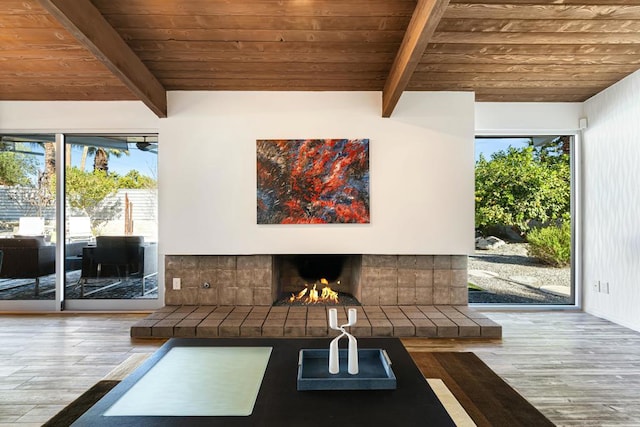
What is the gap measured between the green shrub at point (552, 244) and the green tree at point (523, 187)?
11 centimetres

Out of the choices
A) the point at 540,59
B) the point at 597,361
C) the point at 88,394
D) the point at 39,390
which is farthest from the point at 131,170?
the point at 597,361

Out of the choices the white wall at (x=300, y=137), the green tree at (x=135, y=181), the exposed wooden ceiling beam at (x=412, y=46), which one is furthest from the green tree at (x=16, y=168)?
the exposed wooden ceiling beam at (x=412, y=46)

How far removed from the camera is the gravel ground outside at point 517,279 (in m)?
4.43

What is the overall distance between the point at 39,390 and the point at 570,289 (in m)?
5.23

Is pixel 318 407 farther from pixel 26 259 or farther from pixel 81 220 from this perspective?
pixel 26 259

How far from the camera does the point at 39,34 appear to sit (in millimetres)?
3053

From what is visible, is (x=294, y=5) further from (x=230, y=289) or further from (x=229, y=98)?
(x=230, y=289)

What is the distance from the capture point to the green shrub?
4.42 meters

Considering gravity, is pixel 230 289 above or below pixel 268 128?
below

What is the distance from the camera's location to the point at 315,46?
3.23 metres

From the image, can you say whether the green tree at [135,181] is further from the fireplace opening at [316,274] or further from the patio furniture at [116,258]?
the fireplace opening at [316,274]

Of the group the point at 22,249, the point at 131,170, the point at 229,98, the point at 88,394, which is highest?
the point at 229,98

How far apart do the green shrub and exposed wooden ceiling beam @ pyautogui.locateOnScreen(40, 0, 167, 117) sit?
177 inches

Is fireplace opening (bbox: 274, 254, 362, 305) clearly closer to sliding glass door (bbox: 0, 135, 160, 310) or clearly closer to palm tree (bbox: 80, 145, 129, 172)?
sliding glass door (bbox: 0, 135, 160, 310)
